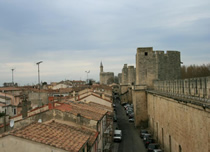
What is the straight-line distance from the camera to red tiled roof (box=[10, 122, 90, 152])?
7730 mm

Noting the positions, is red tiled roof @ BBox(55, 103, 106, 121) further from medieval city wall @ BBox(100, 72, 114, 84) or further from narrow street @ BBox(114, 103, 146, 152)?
medieval city wall @ BBox(100, 72, 114, 84)

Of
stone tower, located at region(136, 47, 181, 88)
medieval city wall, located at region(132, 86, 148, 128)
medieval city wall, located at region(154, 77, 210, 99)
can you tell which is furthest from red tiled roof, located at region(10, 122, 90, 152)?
stone tower, located at region(136, 47, 181, 88)

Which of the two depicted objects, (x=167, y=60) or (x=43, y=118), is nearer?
(x=43, y=118)

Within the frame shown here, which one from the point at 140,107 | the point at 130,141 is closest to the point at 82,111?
the point at 130,141

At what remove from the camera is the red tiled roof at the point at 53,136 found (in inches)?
304

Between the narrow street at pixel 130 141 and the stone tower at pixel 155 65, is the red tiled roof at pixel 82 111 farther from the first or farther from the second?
the stone tower at pixel 155 65

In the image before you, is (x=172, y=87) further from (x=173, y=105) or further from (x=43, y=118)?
(x=43, y=118)

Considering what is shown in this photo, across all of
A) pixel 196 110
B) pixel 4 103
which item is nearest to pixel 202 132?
pixel 196 110

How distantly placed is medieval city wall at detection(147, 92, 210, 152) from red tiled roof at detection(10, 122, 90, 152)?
5.31 metres

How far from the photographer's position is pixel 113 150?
1908 cm

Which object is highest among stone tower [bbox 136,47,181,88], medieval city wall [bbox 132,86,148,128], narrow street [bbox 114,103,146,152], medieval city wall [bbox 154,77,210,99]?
stone tower [bbox 136,47,181,88]

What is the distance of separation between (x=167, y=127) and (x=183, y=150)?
14.4ft

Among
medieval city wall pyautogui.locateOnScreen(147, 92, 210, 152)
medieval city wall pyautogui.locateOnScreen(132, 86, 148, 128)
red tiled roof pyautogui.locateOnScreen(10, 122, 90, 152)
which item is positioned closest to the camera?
red tiled roof pyautogui.locateOnScreen(10, 122, 90, 152)

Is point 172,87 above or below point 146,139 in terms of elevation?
above
